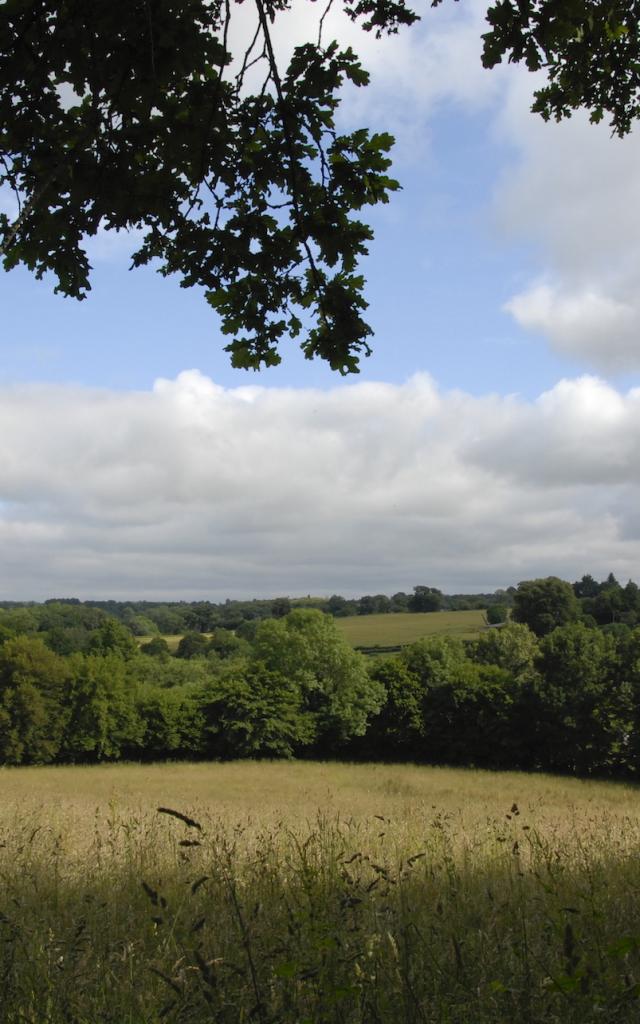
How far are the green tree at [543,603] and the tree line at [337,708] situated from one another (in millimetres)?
46769

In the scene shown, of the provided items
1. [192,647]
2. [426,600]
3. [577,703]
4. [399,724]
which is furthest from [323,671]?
[426,600]

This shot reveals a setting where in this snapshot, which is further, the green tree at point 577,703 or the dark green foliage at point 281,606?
the dark green foliage at point 281,606

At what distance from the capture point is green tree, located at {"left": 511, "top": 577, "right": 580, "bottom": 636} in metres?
96.2

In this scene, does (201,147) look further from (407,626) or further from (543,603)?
(407,626)

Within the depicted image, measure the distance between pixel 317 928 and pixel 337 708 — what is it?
47998mm

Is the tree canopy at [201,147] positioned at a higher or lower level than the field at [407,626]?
higher

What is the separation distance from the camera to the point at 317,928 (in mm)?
3121

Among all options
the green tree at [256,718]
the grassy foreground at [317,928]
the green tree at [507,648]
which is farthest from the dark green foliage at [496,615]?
the grassy foreground at [317,928]

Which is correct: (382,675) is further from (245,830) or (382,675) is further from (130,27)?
(130,27)

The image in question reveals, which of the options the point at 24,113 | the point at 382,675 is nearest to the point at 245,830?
the point at 24,113

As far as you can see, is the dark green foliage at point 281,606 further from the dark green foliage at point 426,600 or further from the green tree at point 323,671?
the green tree at point 323,671

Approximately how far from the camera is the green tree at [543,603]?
9619 centimetres

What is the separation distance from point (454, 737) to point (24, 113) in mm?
48187

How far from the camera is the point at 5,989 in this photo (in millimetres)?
2945
